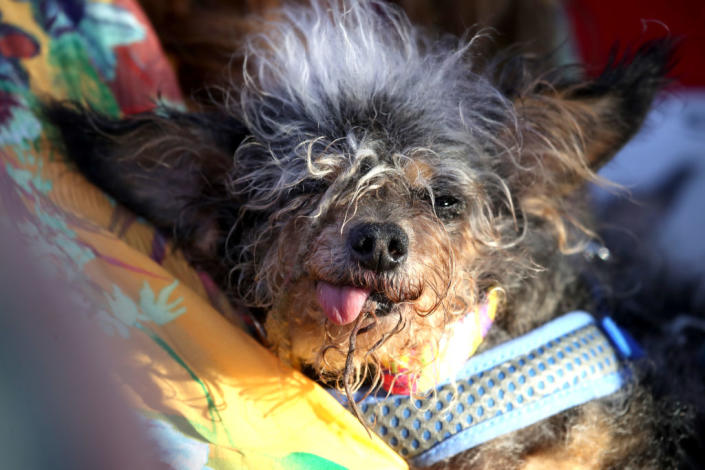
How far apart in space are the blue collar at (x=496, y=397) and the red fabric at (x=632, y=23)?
202 cm

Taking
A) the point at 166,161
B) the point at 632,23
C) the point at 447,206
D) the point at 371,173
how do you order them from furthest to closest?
1. the point at 632,23
2. the point at 166,161
3. the point at 447,206
4. the point at 371,173

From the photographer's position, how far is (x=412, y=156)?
1.58m

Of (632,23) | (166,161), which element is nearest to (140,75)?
(166,161)

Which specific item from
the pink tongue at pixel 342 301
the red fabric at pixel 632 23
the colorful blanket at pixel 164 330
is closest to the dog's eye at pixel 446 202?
the pink tongue at pixel 342 301

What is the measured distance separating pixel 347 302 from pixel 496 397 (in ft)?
1.59

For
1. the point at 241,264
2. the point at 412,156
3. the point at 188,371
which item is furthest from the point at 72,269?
the point at 412,156

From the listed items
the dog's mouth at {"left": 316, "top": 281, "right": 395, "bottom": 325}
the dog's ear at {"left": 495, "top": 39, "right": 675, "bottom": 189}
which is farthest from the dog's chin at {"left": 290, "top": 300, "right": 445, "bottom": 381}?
the dog's ear at {"left": 495, "top": 39, "right": 675, "bottom": 189}

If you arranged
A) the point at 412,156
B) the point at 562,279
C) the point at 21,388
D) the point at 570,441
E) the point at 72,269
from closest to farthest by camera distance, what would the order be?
the point at 21,388
the point at 72,269
the point at 412,156
the point at 570,441
the point at 562,279

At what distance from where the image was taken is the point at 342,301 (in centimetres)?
145

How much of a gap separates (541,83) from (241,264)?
1.04m

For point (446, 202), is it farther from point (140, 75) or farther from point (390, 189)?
point (140, 75)

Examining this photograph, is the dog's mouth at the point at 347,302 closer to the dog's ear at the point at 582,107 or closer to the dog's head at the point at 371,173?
the dog's head at the point at 371,173

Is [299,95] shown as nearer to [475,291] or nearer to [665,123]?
[475,291]

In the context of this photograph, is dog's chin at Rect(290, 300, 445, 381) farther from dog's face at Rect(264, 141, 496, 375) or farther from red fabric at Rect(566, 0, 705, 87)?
red fabric at Rect(566, 0, 705, 87)
